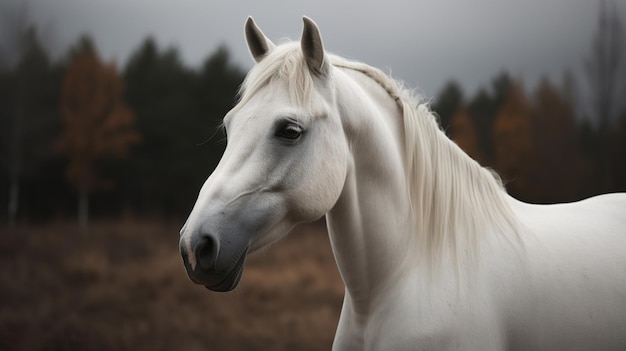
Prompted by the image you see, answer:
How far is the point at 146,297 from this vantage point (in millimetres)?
9602

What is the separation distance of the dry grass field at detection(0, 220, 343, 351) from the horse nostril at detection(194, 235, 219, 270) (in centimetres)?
642

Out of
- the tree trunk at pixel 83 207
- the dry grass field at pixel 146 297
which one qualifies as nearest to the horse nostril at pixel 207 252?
the dry grass field at pixel 146 297

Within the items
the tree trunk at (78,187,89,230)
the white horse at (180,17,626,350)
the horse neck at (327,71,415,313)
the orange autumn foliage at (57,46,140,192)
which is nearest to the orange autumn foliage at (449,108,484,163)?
the white horse at (180,17,626,350)

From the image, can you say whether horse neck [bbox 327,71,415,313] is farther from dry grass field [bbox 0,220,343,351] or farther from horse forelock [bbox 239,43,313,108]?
dry grass field [bbox 0,220,343,351]

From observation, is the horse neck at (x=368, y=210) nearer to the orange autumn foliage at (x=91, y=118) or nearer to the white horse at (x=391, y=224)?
the white horse at (x=391, y=224)

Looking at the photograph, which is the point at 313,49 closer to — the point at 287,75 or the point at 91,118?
the point at 287,75

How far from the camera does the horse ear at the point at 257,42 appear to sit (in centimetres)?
216

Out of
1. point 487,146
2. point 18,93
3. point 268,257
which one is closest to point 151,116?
point 18,93

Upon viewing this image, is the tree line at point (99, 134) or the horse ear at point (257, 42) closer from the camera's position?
the horse ear at point (257, 42)

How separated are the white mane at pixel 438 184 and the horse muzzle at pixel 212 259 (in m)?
0.69

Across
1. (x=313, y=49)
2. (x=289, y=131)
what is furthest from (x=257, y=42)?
(x=289, y=131)

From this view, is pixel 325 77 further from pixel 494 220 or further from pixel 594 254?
pixel 594 254

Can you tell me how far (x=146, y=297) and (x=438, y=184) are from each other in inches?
344

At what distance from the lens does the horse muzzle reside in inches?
65.4
